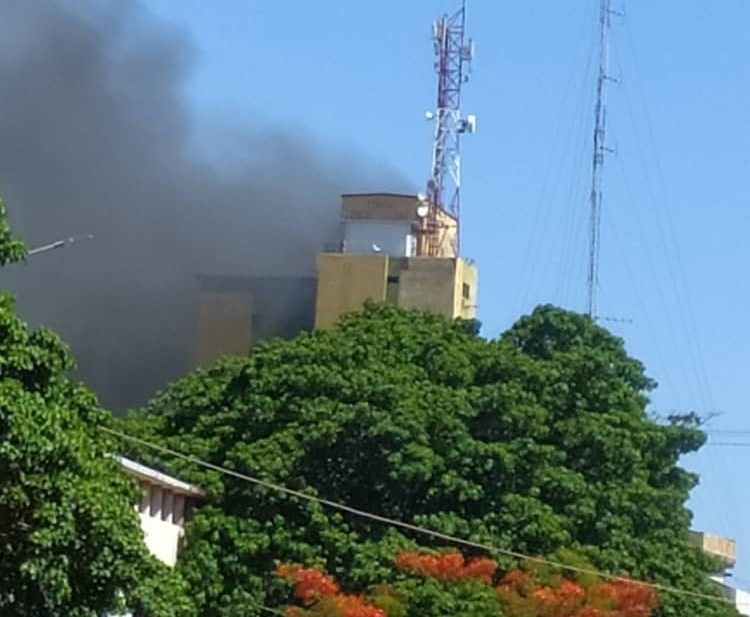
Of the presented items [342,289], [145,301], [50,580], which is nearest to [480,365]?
[50,580]

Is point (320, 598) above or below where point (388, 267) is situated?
below

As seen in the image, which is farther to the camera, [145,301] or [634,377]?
[145,301]

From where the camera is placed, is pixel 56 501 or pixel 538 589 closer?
pixel 56 501

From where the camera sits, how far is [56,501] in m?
22.0

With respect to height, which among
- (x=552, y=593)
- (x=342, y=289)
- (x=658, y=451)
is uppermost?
(x=342, y=289)

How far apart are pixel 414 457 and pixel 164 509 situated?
448 cm

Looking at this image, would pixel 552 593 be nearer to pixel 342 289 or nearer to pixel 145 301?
pixel 342 289

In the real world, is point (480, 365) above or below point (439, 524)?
above

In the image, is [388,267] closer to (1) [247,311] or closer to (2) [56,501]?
(1) [247,311]

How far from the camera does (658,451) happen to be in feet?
131

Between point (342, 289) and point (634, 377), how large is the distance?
80.1 ft

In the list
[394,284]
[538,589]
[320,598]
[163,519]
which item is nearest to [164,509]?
[163,519]

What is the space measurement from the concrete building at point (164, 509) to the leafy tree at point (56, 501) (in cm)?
1032

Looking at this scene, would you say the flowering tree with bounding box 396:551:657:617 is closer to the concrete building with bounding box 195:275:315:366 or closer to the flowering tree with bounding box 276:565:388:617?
the flowering tree with bounding box 276:565:388:617
